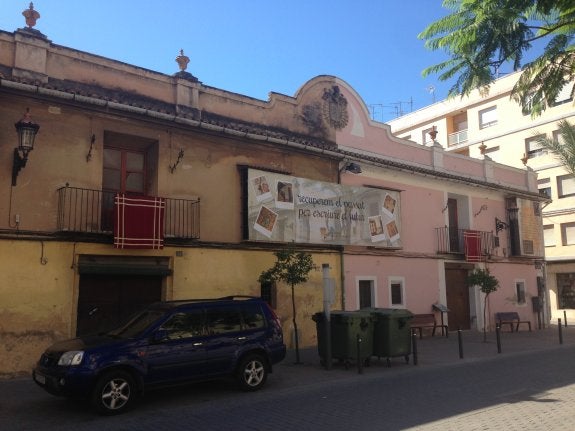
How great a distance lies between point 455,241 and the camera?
69.5 feet

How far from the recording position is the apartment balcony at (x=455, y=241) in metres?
20.2

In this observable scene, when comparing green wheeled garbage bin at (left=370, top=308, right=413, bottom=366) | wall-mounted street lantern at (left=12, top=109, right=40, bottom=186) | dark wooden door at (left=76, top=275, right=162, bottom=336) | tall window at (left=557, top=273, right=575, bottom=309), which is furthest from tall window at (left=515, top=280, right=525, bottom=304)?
wall-mounted street lantern at (left=12, top=109, right=40, bottom=186)

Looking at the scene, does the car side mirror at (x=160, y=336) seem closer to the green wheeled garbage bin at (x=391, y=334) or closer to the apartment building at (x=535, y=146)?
the green wheeled garbage bin at (x=391, y=334)

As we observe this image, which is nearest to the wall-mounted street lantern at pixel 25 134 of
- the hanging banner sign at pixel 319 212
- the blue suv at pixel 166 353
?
the blue suv at pixel 166 353

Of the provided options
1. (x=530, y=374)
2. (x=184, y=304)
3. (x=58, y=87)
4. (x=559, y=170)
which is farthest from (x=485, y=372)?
(x=559, y=170)

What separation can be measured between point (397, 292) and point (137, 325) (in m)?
11.8

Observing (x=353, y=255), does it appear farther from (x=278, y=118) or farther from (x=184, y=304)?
(x=184, y=304)

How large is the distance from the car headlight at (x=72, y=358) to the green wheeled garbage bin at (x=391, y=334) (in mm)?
6648

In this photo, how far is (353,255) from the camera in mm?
17109

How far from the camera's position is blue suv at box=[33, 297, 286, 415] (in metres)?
7.48

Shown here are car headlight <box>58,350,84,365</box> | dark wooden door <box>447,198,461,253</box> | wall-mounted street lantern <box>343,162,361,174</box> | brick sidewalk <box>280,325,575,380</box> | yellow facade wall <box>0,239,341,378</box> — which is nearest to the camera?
car headlight <box>58,350,84,365</box>

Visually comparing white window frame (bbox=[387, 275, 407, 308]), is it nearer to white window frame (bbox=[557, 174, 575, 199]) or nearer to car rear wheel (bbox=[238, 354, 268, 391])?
car rear wheel (bbox=[238, 354, 268, 391])

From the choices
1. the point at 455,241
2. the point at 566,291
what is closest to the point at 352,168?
the point at 455,241

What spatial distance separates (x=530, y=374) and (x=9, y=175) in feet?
37.2
